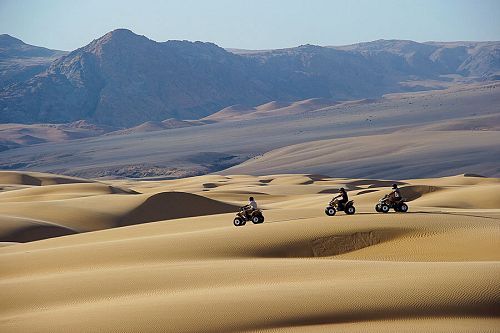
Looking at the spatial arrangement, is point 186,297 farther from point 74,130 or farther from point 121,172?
point 74,130

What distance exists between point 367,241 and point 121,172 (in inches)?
3573

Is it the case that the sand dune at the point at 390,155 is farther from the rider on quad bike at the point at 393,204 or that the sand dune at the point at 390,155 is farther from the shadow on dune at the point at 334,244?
the shadow on dune at the point at 334,244

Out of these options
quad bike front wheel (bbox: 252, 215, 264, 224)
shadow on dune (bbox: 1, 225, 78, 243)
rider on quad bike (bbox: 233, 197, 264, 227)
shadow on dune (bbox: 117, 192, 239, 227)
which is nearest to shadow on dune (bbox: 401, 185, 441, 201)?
shadow on dune (bbox: 117, 192, 239, 227)

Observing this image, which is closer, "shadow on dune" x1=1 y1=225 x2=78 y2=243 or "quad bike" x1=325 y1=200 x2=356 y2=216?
"quad bike" x1=325 y1=200 x2=356 y2=216

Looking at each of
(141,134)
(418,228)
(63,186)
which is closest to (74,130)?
(141,134)

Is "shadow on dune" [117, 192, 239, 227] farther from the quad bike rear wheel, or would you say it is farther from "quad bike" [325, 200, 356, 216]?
the quad bike rear wheel

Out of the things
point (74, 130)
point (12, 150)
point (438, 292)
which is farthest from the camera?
point (74, 130)

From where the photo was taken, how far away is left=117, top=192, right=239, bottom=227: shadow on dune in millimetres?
30322

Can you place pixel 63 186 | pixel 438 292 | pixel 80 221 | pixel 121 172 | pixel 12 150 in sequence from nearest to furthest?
1. pixel 438 292
2. pixel 80 221
3. pixel 63 186
4. pixel 121 172
5. pixel 12 150

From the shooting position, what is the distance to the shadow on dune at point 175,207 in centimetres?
3032

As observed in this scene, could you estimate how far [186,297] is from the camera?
10.8 metres

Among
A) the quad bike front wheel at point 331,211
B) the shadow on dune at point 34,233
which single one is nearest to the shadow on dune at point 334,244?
the quad bike front wheel at point 331,211

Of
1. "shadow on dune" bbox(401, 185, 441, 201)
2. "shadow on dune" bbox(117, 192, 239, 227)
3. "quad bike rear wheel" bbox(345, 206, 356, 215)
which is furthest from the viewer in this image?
"shadow on dune" bbox(401, 185, 441, 201)

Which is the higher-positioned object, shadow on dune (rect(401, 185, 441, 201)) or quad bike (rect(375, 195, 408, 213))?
quad bike (rect(375, 195, 408, 213))
